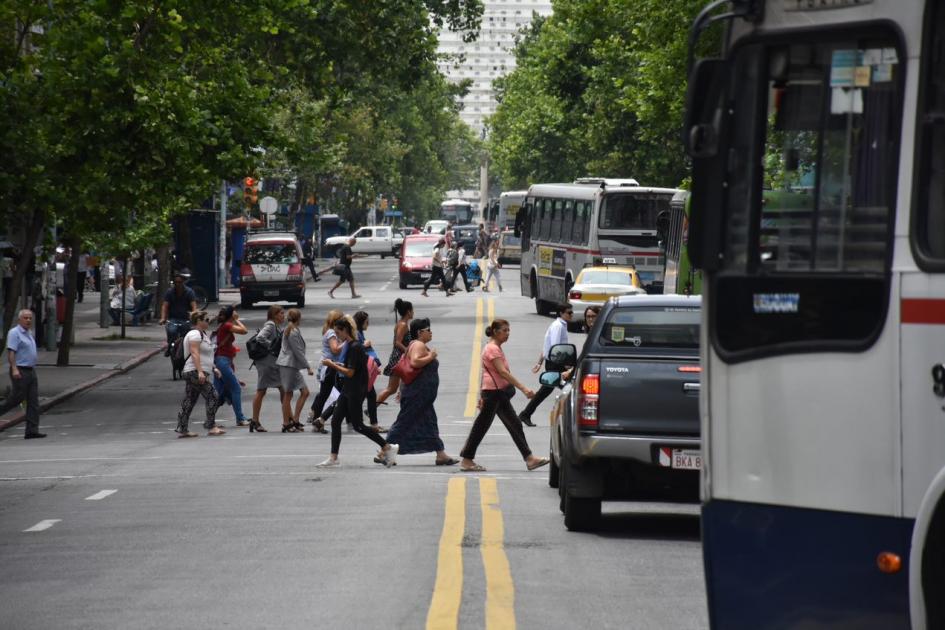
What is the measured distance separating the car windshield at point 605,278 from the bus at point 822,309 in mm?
32863

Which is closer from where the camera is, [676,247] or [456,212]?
[676,247]

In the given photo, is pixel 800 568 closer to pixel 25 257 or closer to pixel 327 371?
pixel 327 371

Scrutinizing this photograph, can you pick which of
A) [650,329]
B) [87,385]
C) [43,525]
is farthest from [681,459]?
[87,385]

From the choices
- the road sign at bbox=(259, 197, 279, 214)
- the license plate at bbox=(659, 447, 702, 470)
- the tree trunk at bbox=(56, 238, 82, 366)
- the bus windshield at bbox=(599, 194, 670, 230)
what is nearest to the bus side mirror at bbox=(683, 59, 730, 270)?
the license plate at bbox=(659, 447, 702, 470)

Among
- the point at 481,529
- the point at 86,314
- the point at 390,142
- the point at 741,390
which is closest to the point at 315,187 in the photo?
the point at 390,142

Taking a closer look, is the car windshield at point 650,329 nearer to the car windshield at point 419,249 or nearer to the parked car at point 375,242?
the car windshield at point 419,249

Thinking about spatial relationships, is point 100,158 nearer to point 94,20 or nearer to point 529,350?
point 94,20

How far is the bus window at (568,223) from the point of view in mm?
47862

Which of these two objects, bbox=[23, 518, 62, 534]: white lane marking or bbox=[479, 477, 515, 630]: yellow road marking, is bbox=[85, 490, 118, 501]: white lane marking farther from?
bbox=[479, 477, 515, 630]: yellow road marking

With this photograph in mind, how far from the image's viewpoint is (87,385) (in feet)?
105

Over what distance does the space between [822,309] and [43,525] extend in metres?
9.01

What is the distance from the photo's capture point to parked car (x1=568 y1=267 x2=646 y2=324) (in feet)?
130

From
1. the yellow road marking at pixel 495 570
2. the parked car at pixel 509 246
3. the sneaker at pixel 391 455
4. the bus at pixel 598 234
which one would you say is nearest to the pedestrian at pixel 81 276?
the bus at pixel 598 234

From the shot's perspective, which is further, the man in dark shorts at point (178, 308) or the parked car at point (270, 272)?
the parked car at point (270, 272)
